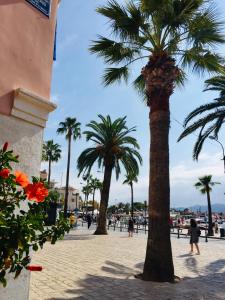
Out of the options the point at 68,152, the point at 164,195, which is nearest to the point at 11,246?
the point at 164,195

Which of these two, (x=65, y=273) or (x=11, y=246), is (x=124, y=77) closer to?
(x=65, y=273)

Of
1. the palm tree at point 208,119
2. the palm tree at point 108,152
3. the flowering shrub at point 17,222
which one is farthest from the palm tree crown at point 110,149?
the flowering shrub at point 17,222

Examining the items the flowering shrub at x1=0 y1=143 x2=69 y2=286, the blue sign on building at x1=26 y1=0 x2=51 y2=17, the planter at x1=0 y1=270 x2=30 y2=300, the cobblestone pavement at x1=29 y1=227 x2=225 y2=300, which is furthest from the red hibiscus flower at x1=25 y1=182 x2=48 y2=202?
the cobblestone pavement at x1=29 y1=227 x2=225 y2=300

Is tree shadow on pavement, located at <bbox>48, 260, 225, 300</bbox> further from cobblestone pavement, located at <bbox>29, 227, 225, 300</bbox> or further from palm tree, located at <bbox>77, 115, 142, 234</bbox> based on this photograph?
palm tree, located at <bbox>77, 115, 142, 234</bbox>

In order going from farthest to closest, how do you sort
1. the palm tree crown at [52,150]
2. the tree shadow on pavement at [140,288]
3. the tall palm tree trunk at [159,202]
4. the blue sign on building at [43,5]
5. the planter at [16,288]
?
the palm tree crown at [52,150] < the tall palm tree trunk at [159,202] < the tree shadow on pavement at [140,288] < the blue sign on building at [43,5] < the planter at [16,288]

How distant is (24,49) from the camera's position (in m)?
5.91

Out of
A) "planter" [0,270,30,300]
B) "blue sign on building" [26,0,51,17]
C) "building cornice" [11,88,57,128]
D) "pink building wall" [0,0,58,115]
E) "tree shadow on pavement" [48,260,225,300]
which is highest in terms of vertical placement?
"blue sign on building" [26,0,51,17]

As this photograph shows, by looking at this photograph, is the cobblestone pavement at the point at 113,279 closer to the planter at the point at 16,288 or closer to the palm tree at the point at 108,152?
the planter at the point at 16,288

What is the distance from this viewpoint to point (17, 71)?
18.8 ft

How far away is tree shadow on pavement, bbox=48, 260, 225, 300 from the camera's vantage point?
292 inches

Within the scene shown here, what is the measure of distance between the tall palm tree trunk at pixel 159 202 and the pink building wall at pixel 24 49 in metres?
4.47

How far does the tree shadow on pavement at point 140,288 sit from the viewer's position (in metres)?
7.41

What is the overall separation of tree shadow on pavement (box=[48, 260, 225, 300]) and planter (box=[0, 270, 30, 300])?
1.67 m

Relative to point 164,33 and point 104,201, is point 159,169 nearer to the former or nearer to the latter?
point 164,33
